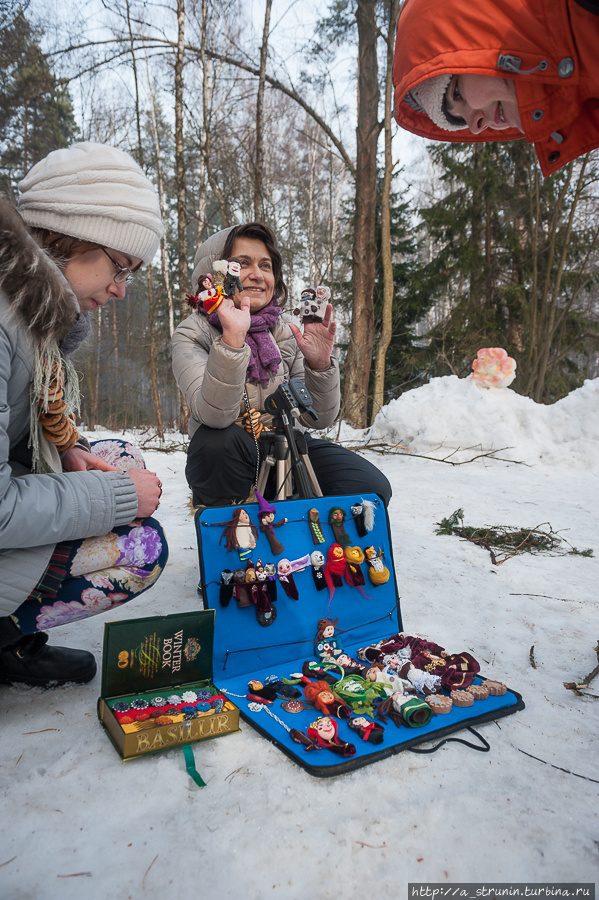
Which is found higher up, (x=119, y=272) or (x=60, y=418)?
(x=119, y=272)

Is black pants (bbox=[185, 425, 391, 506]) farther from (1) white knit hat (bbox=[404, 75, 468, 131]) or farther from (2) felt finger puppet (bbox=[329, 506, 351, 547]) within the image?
(1) white knit hat (bbox=[404, 75, 468, 131])

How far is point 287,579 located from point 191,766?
1.96 feet

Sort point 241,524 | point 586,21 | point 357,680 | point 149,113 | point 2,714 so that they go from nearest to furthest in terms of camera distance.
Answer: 1. point 586,21
2. point 2,714
3. point 357,680
4. point 241,524
5. point 149,113

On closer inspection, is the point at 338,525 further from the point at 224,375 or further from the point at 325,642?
the point at 224,375

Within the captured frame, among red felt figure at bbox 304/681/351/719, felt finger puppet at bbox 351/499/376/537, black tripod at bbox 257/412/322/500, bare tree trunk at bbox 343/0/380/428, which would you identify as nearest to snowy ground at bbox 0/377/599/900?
red felt figure at bbox 304/681/351/719

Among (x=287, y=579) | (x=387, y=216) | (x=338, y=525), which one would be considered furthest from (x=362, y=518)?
(x=387, y=216)

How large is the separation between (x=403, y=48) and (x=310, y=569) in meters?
1.40

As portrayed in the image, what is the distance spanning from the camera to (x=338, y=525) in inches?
69.8

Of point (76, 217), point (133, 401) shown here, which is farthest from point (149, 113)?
point (76, 217)

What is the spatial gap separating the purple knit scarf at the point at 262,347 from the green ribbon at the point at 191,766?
135 cm

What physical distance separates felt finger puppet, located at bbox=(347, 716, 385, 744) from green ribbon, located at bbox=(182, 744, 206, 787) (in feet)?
1.24

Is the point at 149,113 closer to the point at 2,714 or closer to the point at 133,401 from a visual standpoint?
the point at 133,401

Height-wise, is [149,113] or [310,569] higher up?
[149,113]

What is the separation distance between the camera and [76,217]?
1.26 meters
